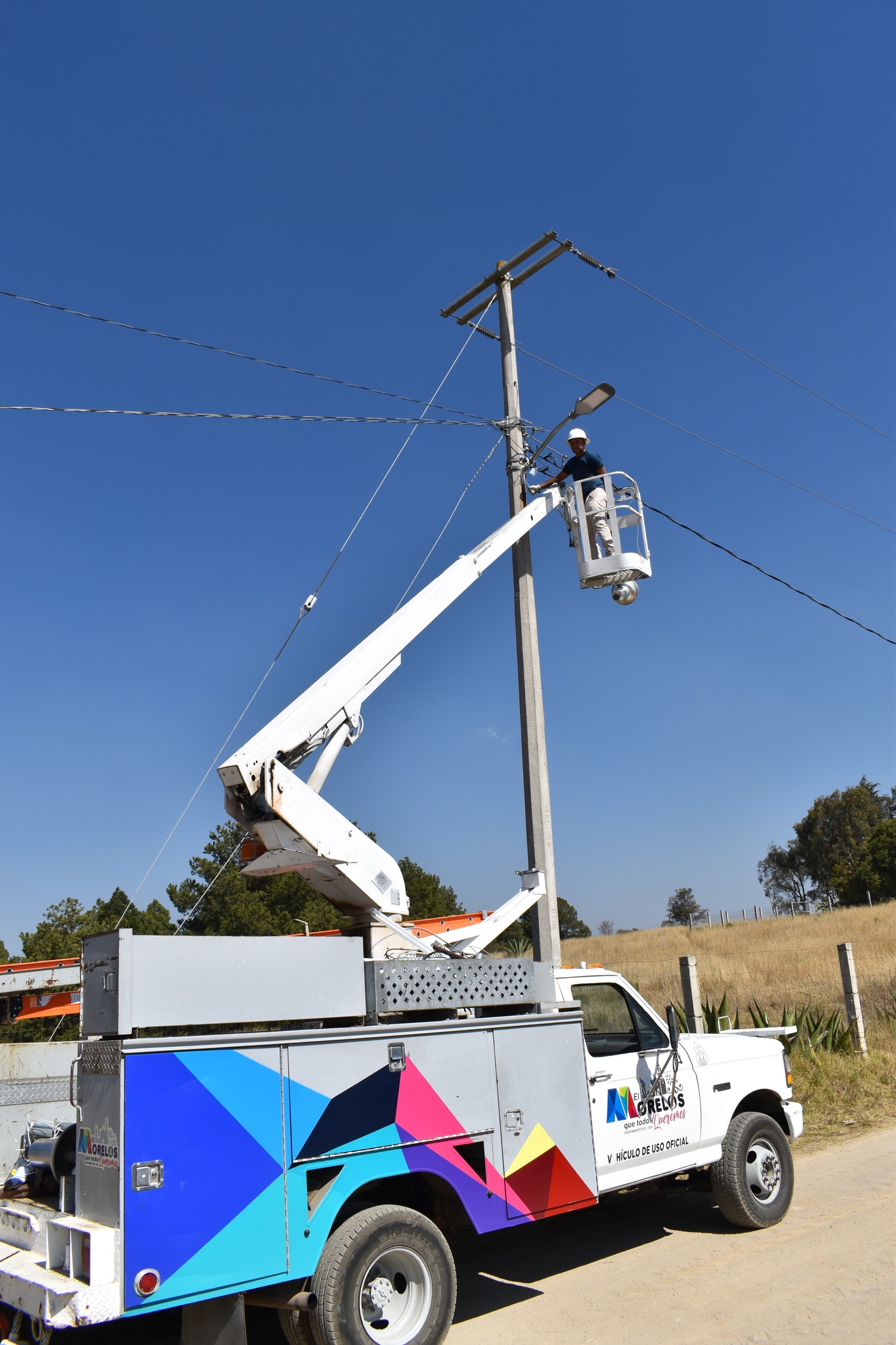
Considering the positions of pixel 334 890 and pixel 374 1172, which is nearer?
pixel 374 1172

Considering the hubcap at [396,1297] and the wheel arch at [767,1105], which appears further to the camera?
the wheel arch at [767,1105]

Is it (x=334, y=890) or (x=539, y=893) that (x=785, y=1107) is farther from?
(x=334, y=890)

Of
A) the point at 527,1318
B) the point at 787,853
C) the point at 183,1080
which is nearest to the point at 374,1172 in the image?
the point at 183,1080

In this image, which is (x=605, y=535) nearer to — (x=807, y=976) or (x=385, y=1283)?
(x=385, y=1283)

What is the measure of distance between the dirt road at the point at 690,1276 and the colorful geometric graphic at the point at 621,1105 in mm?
962

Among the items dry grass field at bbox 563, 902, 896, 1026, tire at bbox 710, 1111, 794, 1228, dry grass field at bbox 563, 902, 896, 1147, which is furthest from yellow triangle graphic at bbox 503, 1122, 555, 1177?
dry grass field at bbox 563, 902, 896, 1147

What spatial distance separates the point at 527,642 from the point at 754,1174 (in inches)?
188

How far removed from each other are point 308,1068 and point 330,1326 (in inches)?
45.3

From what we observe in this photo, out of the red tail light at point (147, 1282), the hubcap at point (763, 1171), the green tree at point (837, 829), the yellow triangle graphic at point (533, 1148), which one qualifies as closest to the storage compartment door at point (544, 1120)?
the yellow triangle graphic at point (533, 1148)

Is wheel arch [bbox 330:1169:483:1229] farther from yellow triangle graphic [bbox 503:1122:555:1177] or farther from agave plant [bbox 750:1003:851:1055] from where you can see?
agave plant [bbox 750:1003:851:1055]

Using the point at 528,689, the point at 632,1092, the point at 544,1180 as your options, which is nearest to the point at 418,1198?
the point at 544,1180

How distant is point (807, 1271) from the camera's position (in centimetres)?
617

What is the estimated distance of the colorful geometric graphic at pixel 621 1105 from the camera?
256 inches

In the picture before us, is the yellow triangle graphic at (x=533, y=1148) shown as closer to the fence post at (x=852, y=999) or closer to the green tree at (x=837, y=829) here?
the fence post at (x=852, y=999)
